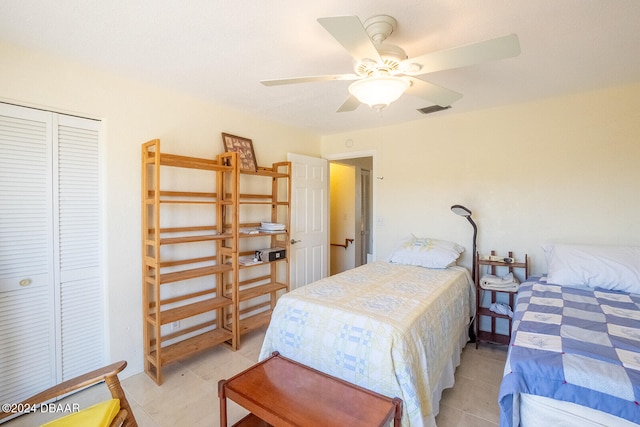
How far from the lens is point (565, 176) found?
8.88 feet

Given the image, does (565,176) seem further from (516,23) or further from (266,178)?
(266,178)

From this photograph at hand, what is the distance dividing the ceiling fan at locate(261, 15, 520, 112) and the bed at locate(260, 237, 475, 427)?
1.26 meters

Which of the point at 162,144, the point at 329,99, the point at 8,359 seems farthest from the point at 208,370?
the point at 329,99

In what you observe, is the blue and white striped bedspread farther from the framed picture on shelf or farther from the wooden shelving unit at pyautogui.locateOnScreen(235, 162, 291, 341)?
the framed picture on shelf

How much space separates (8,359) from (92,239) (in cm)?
86

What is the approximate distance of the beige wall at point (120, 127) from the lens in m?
1.93

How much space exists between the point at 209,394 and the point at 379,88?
7.72ft

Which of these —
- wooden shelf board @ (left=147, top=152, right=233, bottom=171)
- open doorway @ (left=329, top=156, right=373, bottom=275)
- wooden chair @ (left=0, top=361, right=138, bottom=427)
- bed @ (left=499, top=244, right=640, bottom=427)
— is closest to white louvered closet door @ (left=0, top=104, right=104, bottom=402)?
wooden shelf board @ (left=147, top=152, right=233, bottom=171)

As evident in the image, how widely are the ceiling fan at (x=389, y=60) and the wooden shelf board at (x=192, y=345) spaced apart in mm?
2204

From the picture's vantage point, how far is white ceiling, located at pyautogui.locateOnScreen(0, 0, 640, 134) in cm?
147

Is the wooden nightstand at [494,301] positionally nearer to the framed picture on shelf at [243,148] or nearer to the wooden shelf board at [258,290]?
the wooden shelf board at [258,290]

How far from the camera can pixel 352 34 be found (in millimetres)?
1195

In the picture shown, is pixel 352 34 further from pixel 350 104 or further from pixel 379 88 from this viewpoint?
pixel 350 104

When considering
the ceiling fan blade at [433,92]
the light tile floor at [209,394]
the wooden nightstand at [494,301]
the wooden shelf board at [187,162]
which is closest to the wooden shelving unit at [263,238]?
the wooden shelf board at [187,162]
